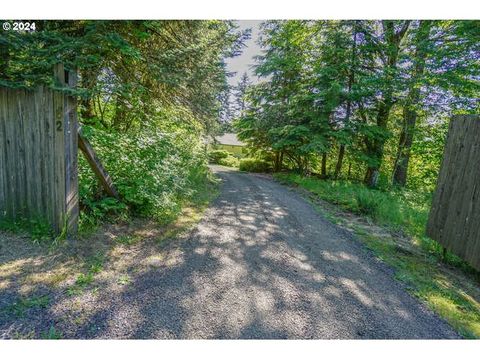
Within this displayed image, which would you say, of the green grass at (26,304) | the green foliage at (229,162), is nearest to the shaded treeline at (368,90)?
the green foliage at (229,162)

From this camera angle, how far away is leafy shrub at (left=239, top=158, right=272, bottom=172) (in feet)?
62.5

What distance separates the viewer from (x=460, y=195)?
382cm

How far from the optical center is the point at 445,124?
9.24 m

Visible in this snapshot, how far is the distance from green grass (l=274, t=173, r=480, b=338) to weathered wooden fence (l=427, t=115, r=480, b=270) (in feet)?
1.33

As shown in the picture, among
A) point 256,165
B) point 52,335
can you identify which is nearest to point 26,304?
point 52,335

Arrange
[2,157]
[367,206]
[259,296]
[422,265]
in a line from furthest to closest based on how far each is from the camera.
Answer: [367,206], [422,265], [2,157], [259,296]

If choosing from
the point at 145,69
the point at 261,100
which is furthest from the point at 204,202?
the point at 261,100

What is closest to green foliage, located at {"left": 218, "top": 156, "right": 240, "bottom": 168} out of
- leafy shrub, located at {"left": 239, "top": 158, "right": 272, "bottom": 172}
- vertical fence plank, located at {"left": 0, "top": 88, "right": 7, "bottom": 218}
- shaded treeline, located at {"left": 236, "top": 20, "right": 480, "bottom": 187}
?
leafy shrub, located at {"left": 239, "top": 158, "right": 272, "bottom": 172}

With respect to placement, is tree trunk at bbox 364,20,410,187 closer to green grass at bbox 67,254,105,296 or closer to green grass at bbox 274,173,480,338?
green grass at bbox 274,173,480,338

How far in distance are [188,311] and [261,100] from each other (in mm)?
14290

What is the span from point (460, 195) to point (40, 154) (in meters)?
6.08

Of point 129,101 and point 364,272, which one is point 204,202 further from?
point 364,272

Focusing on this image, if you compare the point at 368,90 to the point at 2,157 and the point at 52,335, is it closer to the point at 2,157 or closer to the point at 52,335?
the point at 2,157
